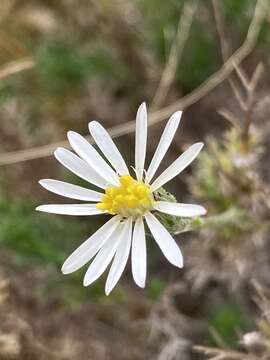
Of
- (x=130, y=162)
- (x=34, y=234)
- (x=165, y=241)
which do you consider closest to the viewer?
(x=165, y=241)

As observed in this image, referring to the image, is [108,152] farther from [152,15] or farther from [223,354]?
[152,15]

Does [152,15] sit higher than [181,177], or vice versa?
[152,15]

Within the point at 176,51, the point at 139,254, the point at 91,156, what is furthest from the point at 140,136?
the point at 176,51

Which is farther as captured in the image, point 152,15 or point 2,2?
point 2,2

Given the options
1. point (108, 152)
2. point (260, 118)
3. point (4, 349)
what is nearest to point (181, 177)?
point (260, 118)

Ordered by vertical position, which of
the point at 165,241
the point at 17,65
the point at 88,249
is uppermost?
the point at 17,65

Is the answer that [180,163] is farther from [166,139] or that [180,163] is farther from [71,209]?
[71,209]
